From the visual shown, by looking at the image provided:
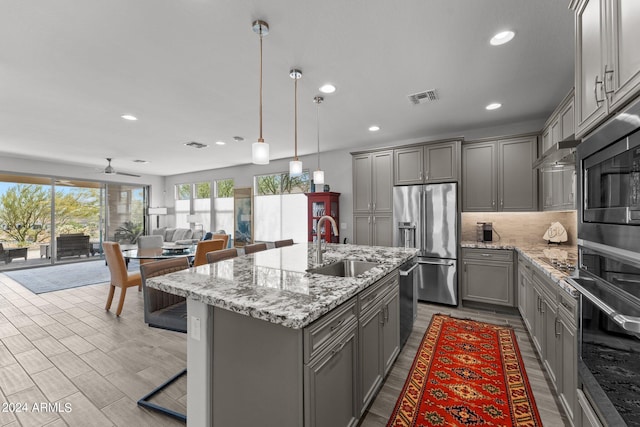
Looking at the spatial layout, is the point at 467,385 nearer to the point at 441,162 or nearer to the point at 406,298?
the point at 406,298

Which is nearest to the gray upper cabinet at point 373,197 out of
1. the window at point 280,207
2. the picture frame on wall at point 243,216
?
the window at point 280,207

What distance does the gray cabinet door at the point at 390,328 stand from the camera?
6.81ft

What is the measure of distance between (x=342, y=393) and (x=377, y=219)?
342 centimetres

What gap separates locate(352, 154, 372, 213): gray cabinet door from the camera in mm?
4742

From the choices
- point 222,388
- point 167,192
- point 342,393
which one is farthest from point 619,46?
point 167,192

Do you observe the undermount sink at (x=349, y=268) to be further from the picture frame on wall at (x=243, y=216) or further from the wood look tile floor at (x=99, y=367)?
the picture frame on wall at (x=243, y=216)

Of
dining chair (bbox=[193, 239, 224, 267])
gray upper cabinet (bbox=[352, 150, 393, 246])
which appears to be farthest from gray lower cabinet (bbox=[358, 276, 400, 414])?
dining chair (bbox=[193, 239, 224, 267])

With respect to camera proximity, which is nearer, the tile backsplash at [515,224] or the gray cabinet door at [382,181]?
the tile backsplash at [515,224]

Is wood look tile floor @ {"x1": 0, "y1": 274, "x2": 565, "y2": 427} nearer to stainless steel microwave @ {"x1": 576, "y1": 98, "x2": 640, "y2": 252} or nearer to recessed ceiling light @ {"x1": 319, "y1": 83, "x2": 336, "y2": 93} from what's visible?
stainless steel microwave @ {"x1": 576, "y1": 98, "x2": 640, "y2": 252}

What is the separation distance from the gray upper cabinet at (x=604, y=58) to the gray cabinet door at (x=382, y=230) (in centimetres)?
306

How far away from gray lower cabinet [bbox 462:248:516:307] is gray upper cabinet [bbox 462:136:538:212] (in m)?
0.67

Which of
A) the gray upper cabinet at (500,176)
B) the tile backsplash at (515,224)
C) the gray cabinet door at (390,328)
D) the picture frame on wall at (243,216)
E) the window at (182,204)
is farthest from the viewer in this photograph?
the window at (182,204)

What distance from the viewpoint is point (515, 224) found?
162 inches

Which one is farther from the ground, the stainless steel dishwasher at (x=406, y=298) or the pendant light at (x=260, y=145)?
the pendant light at (x=260, y=145)
